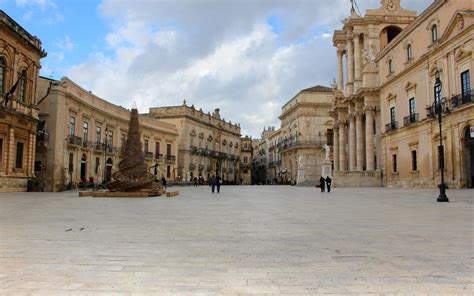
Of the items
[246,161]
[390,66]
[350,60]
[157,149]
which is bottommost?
[157,149]

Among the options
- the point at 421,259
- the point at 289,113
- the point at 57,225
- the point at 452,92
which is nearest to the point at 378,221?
the point at 421,259

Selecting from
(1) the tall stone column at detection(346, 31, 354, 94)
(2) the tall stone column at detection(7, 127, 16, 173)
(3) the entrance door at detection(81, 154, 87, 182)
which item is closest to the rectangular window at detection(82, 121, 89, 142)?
(3) the entrance door at detection(81, 154, 87, 182)

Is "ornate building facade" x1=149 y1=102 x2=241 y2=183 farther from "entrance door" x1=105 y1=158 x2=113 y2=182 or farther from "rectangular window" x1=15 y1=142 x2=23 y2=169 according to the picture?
"rectangular window" x1=15 y1=142 x2=23 y2=169

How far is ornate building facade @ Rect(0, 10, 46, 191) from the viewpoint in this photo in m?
23.2

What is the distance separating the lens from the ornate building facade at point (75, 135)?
95.1 feet

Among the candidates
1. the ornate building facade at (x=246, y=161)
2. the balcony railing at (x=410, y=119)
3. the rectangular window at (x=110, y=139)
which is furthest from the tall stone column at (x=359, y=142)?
the ornate building facade at (x=246, y=161)

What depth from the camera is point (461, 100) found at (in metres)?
22.8

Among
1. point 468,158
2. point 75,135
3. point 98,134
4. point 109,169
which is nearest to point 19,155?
point 75,135

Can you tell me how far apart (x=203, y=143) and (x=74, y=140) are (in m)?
34.6

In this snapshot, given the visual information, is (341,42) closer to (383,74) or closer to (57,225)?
(383,74)

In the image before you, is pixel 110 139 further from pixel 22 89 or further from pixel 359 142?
pixel 359 142

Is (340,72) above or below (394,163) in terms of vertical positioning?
above

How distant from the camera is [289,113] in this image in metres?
65.1

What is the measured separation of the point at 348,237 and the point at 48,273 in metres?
4.30
